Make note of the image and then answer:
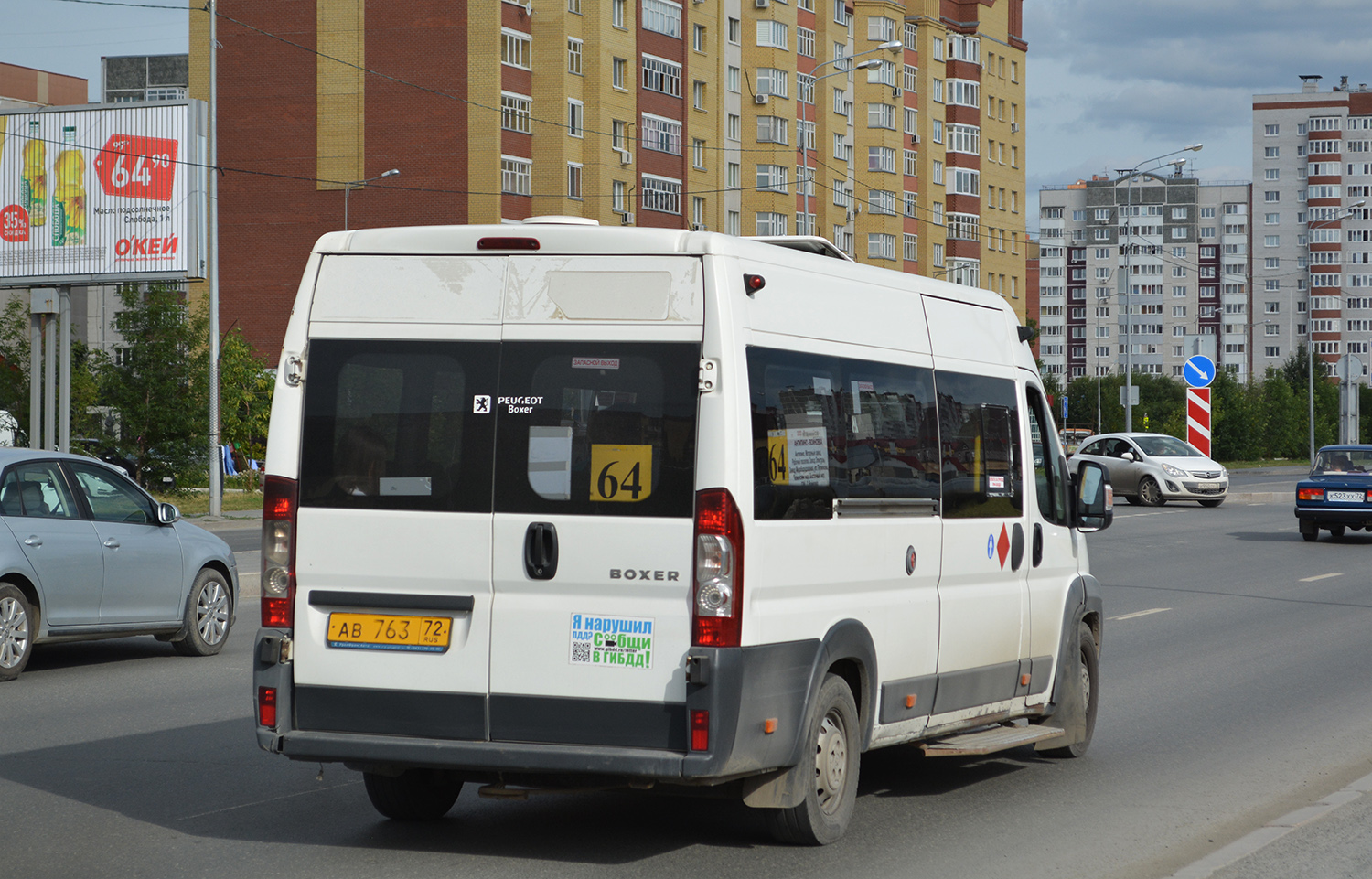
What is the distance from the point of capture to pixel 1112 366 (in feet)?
590

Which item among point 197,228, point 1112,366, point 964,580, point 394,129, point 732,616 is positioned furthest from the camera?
point 1112,366

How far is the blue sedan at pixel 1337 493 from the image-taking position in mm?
27969

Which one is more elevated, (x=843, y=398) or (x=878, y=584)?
(x=843, y=398)

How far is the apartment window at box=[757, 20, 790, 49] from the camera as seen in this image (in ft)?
275

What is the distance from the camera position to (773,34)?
84.4 metres

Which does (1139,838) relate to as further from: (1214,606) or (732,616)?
(1214,606)

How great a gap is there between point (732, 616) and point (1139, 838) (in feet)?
7.47

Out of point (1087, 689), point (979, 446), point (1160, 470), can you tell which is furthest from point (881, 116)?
point (979, 446)

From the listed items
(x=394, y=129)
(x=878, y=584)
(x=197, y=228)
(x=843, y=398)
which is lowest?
(x=878, y=584)

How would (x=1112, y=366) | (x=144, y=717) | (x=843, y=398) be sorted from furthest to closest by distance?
(x=1112, y=366), (x=144, y=717), (x=843, y=398)

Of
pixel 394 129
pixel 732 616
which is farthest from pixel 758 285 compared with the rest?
pixel 394 129

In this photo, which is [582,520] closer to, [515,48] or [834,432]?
[834,432]

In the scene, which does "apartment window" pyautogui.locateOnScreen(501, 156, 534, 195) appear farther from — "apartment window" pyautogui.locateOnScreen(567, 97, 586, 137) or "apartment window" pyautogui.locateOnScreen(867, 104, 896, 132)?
"apartment window" pyautogui.locateOnScreen(867, 104, 896, 132)

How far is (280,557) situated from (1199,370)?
36.2 m
